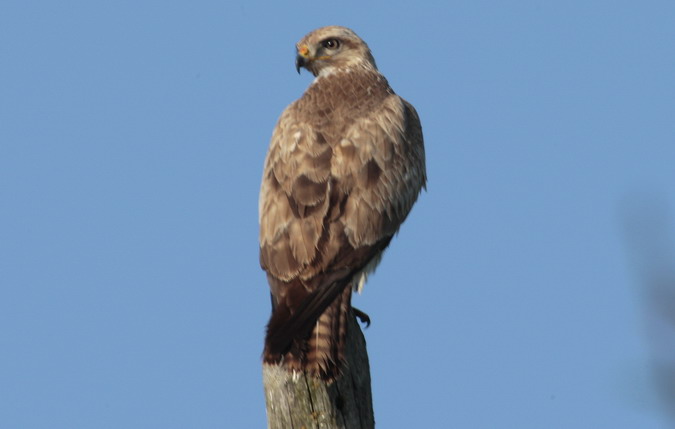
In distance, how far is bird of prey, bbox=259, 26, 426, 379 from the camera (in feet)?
22.4

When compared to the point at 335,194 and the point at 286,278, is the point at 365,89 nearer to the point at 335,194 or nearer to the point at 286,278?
the point at 335,194

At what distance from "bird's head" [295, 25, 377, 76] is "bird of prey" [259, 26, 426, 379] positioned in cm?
8

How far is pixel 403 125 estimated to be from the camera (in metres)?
8.82

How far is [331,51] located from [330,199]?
2.45 meters

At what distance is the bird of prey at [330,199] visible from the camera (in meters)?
6.83

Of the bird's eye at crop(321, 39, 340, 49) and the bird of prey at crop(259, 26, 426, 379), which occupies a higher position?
the bird's eye at crop(321, 39, 340, 49)

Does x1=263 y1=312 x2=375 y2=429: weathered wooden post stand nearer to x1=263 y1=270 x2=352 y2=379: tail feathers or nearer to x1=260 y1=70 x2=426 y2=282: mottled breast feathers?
x1=263 y1=270 x2=352 y2=379: tail feathers

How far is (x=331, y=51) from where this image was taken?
32.6 feet

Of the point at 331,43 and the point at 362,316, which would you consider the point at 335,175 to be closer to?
the point at 362,316

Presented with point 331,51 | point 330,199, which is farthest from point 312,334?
point 331,51

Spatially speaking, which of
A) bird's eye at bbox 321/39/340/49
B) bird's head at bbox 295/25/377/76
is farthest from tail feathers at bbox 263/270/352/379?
bird's eye at bbox 321/39/340/49

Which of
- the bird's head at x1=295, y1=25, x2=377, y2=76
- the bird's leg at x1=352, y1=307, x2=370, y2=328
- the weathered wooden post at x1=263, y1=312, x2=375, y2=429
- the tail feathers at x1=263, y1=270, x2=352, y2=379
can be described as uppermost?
the bird's head at x1=295, y1=25, x2=377, y2=76

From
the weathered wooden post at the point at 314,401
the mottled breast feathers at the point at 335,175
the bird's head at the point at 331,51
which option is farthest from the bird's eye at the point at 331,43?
the weathered wooden post at the point at 314,401

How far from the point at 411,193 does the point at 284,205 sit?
120cm
